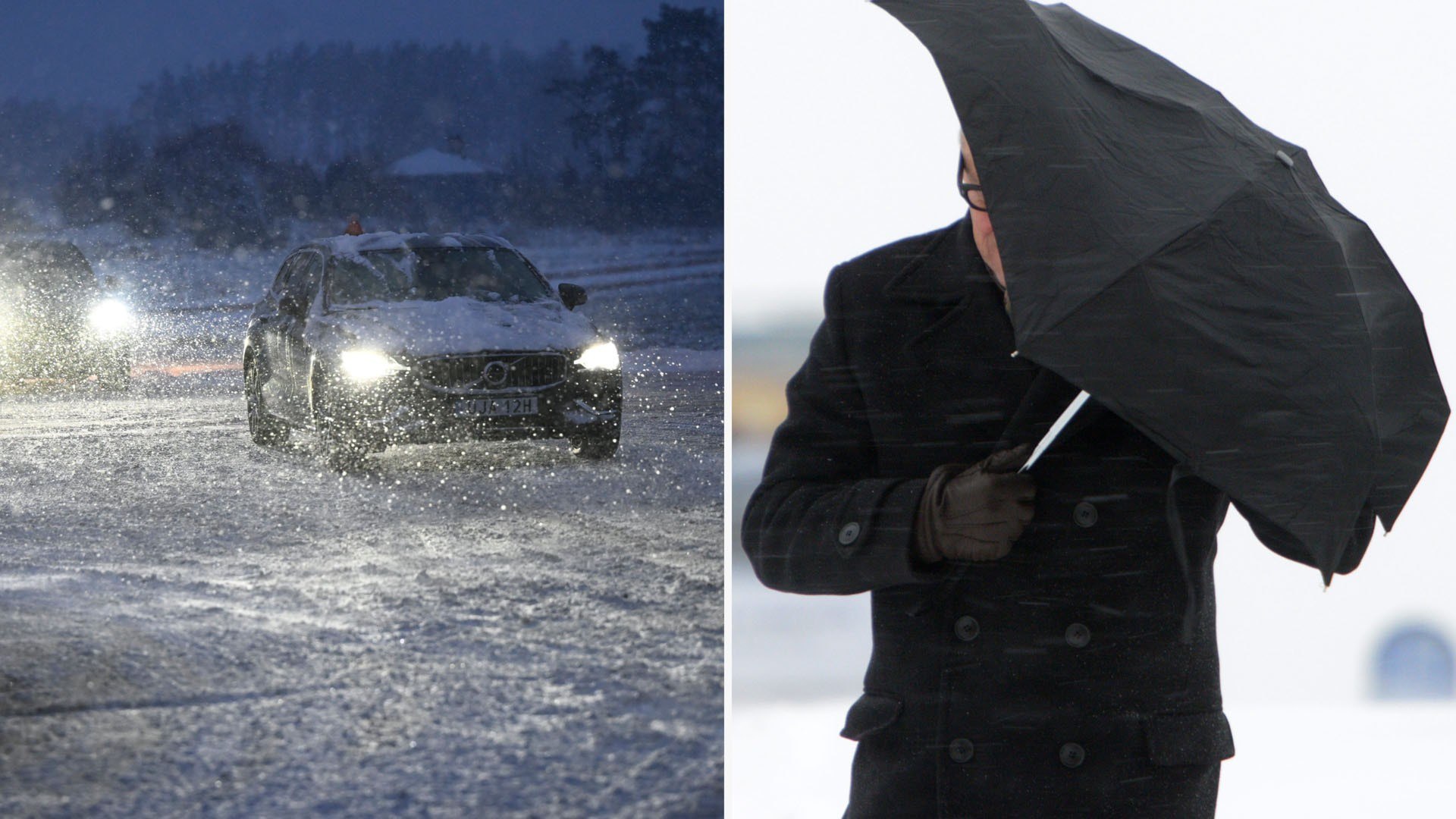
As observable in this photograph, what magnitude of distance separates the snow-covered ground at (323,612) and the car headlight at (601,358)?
0.04 meters

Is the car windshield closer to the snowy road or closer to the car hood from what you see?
the car hood

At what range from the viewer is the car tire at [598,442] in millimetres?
3141

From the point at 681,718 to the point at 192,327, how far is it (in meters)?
1.40

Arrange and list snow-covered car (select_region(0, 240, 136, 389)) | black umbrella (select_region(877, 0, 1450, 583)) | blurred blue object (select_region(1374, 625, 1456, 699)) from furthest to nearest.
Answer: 1. blurred blue object (select_region(1374, 625, 1456, 699))
2. snow-covered car (select_region(0, 240, 136, 389))
3. black umbrella (select_region(877, 0, 1450, 583))

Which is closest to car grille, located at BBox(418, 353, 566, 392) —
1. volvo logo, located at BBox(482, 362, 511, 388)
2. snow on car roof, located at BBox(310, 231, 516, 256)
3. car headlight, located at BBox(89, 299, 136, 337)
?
volvo logo, located at BBox(482, 362, 511, 388)

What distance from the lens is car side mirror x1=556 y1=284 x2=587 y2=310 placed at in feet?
10.2

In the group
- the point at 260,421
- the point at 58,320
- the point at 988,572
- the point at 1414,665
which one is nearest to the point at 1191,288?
the point at 988,572

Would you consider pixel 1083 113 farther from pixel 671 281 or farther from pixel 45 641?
pixel 45 641

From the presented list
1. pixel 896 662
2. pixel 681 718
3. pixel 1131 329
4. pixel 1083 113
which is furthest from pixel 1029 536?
pixel 681 718

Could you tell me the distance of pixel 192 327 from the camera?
2.86 m

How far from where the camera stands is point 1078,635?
1.29 m

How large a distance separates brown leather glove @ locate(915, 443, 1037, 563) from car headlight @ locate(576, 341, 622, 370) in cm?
198

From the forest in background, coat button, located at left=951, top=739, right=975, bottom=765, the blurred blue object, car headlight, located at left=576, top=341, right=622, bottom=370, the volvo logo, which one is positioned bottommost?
coat button, located at left=951, top=739, right=975, bottom=765

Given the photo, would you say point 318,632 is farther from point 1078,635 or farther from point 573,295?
point 1078,635
